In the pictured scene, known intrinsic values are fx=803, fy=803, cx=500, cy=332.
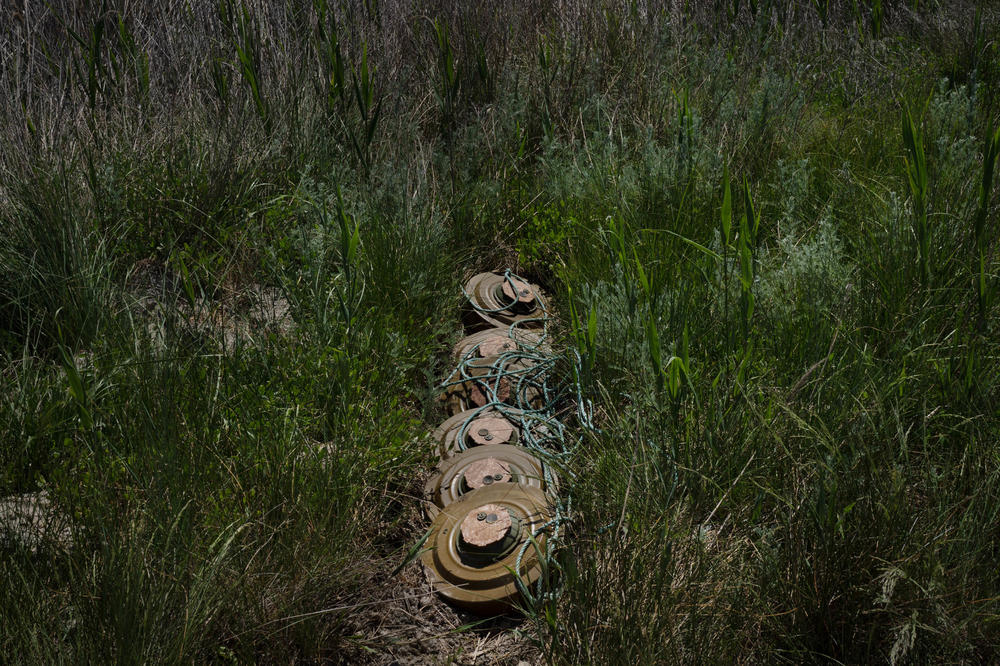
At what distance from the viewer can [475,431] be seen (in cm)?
310

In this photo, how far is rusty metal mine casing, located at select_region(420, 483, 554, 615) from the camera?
2395 mm

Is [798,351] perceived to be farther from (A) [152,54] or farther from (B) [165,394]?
(A) [152,54]

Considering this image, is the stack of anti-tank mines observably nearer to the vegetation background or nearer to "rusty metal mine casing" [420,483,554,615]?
"rusty metal mine casing" [420,483,554,615]

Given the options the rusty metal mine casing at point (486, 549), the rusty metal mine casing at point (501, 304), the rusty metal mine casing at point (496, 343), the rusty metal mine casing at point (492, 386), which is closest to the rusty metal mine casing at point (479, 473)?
the rusty metal mine casing at point (486, 549)

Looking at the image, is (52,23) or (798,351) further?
(52,23)

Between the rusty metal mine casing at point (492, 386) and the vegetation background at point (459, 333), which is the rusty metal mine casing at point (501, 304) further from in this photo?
the rusty metal mine casing at point (492, 386)

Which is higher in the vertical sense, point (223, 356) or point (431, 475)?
point (223, 356)

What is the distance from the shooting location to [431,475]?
115 inches

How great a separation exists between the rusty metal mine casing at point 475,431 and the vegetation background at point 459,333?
152 millimetres

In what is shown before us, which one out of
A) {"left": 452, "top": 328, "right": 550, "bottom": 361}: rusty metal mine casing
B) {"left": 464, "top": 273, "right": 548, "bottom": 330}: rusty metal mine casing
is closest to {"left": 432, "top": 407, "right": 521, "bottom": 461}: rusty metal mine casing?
{"left": 452, "top": 328, "right": 550, "bottom": 361}: rusty metal mine casing

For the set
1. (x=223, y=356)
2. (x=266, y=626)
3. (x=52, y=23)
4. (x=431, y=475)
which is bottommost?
(x=431, y=475)

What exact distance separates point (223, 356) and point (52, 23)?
4.17 meters

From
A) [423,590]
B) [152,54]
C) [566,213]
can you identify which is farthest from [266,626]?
[152,54]

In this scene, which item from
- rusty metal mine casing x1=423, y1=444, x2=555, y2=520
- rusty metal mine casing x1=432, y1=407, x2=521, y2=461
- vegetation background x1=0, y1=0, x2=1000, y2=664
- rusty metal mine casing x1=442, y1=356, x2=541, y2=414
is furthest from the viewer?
rusty metal mine casing x1=442, y1=356, x2=541, y2=414
